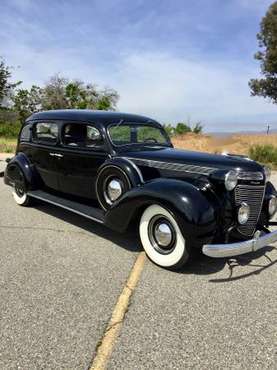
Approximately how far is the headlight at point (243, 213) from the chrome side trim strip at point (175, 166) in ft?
1.70

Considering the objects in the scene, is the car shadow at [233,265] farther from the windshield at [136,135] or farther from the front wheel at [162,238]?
the windshield at [136,135]

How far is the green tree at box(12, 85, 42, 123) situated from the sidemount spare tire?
3451 centimetres

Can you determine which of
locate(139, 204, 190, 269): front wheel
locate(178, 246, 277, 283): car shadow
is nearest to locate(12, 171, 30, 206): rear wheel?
locate(139, 204, 190, 269): front wheel

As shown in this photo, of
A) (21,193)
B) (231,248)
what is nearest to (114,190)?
(231,248)

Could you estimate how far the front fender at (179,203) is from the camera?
144 inches

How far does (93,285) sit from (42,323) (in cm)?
77

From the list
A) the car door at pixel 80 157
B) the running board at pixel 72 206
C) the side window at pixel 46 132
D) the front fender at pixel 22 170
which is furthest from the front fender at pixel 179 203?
the front fender at pixel 22 170

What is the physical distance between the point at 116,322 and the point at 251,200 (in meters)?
2.12

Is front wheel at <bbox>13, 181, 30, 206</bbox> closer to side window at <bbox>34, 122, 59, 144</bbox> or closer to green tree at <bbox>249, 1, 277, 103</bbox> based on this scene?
side window at <bbox>34, 122, 59, 144</bbox>

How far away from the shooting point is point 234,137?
66.8 ft

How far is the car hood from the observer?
4.19 meters

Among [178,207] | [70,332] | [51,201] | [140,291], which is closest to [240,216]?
[178,207]

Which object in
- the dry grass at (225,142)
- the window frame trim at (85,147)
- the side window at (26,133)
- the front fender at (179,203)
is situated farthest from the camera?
the dry grass at (225,142)

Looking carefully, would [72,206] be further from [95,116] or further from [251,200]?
[251,200]
